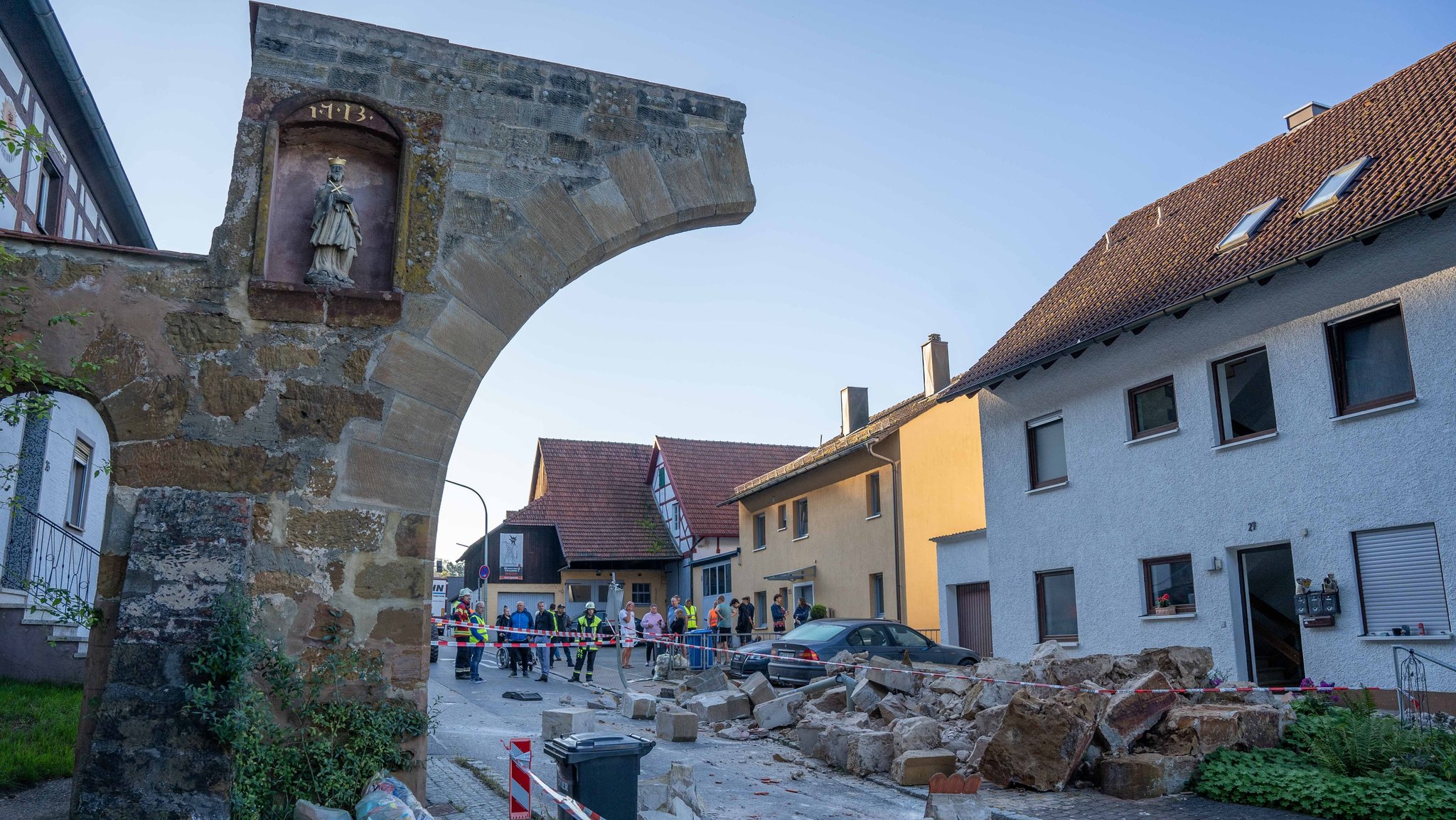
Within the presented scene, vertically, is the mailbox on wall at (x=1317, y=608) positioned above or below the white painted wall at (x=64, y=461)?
below

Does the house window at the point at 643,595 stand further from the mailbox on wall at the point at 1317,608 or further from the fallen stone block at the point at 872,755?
the fallen stone block at the point at 872,755

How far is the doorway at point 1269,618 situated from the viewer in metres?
13.3

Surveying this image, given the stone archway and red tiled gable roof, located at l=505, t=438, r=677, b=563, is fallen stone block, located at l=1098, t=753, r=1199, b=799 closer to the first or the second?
the stone archway

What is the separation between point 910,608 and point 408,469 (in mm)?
18660

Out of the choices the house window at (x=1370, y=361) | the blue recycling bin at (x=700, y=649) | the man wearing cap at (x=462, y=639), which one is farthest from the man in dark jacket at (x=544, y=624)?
the house window at (x=1370, y=361)

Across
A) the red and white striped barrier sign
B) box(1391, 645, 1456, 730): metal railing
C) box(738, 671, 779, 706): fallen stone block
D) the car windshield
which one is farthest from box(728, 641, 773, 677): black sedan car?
the red and white striped barrier sign

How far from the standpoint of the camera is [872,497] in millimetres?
26000

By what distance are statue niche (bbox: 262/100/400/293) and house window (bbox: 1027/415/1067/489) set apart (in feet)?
40.3

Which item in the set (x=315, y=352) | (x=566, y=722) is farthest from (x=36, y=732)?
(x=315, y=352)

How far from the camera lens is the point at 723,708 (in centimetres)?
1327

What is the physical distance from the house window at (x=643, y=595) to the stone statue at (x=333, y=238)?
104 ft

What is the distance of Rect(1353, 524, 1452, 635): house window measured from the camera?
36.8ft

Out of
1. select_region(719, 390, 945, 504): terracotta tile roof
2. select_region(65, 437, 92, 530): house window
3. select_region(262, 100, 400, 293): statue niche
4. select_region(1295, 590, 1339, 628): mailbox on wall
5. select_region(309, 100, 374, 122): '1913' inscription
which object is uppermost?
select_region(719, 390, 945, 504): terracotta tile roof

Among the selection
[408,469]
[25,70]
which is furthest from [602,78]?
[25,70]
